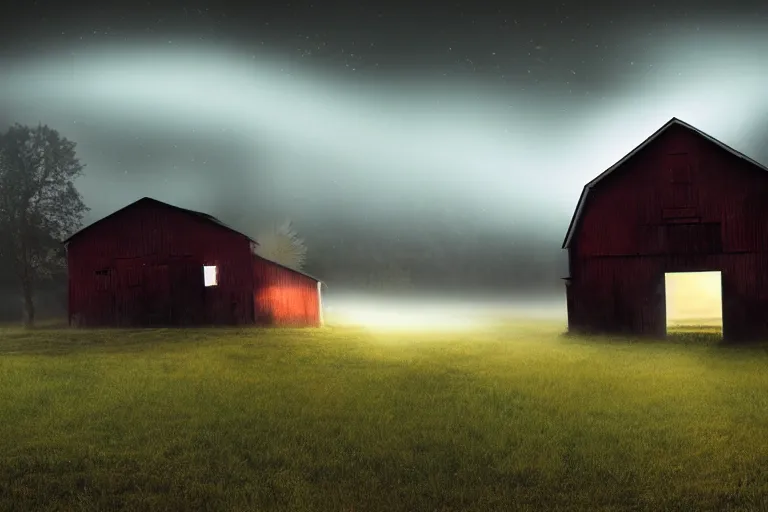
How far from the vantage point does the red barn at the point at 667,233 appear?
2936 centimetres

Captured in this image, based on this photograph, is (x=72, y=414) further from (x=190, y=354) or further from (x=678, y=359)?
(x=678, y=359)

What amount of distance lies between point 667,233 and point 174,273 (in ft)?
92.4

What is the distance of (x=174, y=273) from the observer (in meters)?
40.3

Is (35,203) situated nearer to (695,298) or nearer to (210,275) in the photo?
(210,275)

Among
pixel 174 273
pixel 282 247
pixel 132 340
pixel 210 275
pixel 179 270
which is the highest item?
pixel 282 247

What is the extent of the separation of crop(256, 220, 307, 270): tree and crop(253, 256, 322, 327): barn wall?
1587 inches

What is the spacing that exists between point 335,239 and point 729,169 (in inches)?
4407

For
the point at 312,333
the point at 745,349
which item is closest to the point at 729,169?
the point at 745,349

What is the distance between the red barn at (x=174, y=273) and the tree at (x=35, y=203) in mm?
16529

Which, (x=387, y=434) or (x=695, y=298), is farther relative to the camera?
(x=695, y=298)

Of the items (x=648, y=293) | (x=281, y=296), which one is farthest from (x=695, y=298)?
(x=281, y=296)

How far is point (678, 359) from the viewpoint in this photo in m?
22.5

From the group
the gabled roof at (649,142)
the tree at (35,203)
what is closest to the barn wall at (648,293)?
the gabled roof at (649,142)

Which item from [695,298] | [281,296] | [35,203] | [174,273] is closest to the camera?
[695,298]
